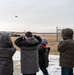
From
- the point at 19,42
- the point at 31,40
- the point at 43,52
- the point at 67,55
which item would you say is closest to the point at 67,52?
the point at 67,55

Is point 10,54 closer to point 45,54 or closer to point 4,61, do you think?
point 4,61

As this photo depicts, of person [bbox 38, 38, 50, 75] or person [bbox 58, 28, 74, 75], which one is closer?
person [bbox 58, 28, 74, 75]

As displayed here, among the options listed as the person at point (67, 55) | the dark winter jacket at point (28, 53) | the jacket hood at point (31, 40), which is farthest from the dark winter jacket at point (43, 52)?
the person at point (67, 55)

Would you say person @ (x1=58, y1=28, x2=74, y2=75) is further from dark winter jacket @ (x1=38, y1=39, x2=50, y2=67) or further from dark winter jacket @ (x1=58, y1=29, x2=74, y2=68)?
dark winter jacket @ (x1=38, y1=39, x2=50, y2=67)

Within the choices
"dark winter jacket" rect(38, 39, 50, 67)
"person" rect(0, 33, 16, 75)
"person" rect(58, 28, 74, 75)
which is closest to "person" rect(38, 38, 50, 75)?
"dark winter jacket" rect(38, 39, 50, 67)

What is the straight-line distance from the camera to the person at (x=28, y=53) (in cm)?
603

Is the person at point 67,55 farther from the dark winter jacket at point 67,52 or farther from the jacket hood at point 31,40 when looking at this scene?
the jacket hood at point 31,40

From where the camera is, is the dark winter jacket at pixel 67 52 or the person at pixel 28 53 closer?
the dark winter jacket at pixel 67 52

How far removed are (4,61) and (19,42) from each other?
59 centimetres

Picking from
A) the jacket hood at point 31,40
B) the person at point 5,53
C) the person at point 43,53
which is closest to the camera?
the person at point 5,53

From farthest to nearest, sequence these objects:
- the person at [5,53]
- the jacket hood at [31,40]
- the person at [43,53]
A: the person at [43,53] < the jacket hood at [31,40] < the person at [5,53]

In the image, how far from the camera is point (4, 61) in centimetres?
580

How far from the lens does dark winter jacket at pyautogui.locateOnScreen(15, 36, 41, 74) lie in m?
6.02

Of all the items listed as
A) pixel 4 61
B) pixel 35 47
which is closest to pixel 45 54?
pixel 35 47
